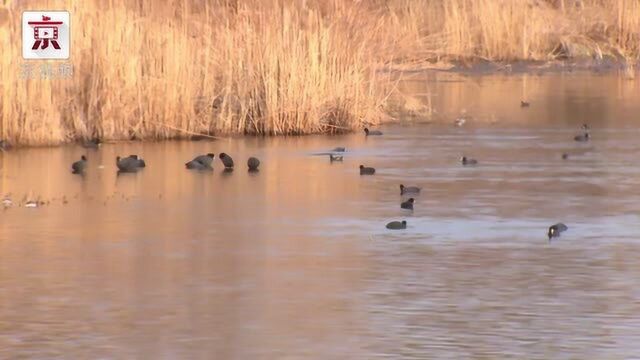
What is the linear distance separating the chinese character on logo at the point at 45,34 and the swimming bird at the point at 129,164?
10.1 ft

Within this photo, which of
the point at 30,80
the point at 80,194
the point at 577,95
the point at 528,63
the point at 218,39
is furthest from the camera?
the point at 528,63

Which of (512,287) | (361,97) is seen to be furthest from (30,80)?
(512,287)

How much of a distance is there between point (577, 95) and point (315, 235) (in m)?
16.5

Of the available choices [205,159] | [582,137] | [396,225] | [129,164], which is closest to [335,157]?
[205,159]

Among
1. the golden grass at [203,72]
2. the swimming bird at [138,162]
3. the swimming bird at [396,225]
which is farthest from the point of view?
the golden grass at [203,72]

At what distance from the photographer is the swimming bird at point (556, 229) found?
13.1m

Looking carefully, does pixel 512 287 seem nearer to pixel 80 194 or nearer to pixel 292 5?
A: pixel 80 194

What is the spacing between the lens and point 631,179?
17031 mm

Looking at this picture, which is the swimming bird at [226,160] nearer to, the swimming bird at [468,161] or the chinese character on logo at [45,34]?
the swimming bird at [468,161]

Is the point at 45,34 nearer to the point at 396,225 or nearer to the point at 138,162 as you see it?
the point at 138,162

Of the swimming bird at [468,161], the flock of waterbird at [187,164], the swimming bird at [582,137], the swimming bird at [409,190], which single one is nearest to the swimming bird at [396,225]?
the swimming bird at [409,190]

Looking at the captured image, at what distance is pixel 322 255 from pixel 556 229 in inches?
74.6

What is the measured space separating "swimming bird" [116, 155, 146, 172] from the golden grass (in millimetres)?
2218

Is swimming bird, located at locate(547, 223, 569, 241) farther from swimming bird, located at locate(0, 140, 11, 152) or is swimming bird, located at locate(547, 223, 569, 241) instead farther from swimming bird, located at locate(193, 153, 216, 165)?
swimming bird, located at locate(0, 140, 11, 152)
